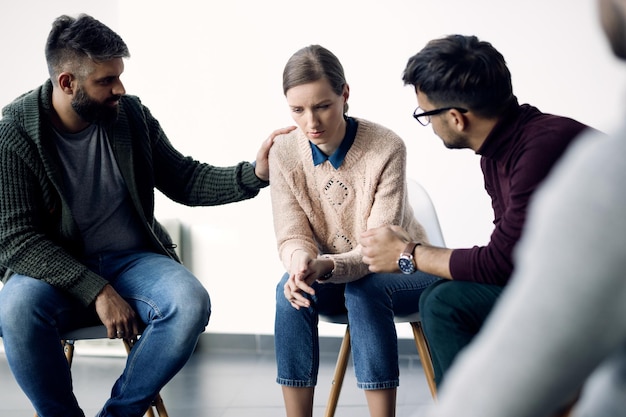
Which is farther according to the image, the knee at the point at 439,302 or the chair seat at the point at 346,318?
the chair seat at the point at 346,318

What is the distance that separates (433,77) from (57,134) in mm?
1090

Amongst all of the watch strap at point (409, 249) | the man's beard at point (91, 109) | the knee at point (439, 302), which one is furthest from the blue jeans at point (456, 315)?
the man's beard at point (91, 109)

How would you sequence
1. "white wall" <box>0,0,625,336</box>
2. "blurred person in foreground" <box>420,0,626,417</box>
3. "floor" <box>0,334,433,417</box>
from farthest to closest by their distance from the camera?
1. "white wall" <box>0,0,625,336</box>
2. "floor" <box>0,334,433,417</box>
3. "blurred person in foreground" <box>420,0,626,417</box>

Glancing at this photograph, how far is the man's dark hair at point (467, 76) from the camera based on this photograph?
171 cm

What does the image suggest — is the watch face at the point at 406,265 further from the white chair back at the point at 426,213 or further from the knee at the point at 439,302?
the white chair back at the point at 426,213

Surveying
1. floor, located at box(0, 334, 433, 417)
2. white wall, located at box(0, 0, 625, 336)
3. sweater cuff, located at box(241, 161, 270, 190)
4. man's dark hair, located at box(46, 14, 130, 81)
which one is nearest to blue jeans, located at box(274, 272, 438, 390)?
sweater cuff, located at box(241, 161, 270, 190)

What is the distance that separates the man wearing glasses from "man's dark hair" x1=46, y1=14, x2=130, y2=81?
0.88 metres

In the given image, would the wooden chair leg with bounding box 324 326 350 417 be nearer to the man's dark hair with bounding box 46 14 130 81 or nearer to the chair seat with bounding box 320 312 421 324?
the chair seat with bounding box 320 312 421 324

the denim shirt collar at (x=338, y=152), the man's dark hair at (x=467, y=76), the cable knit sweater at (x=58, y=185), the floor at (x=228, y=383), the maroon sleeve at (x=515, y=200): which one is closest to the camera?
the maroon sleeve at (x=515, y=200)

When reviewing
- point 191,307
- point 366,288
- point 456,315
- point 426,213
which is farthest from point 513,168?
point 191,307

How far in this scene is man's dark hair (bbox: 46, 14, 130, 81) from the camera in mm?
2176

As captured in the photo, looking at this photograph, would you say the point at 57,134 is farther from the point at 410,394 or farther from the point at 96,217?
the point at 410,394

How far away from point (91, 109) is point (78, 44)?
178 mm

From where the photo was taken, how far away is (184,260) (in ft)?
12.1
